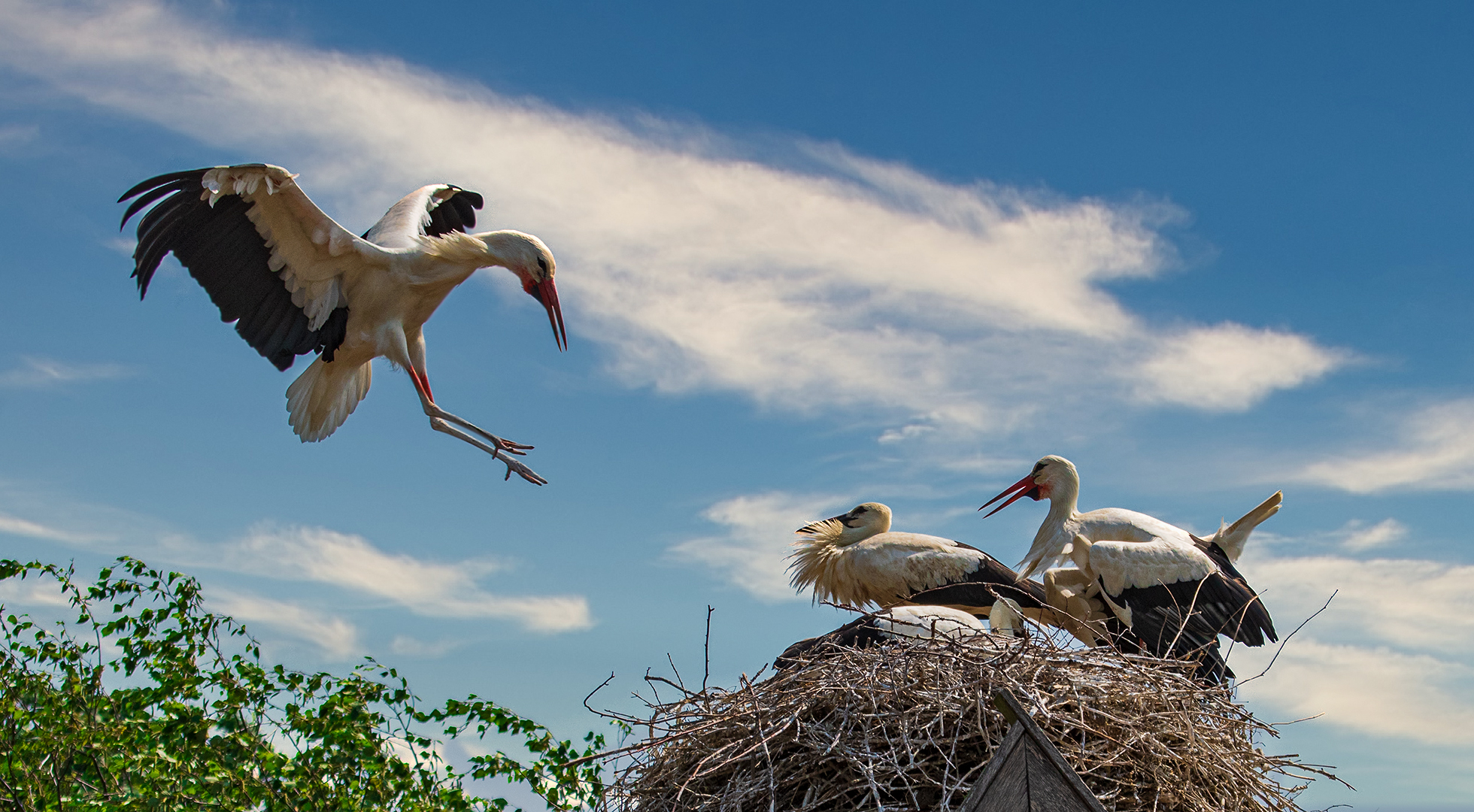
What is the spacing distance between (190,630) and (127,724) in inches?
35.5

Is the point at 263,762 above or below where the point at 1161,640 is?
below

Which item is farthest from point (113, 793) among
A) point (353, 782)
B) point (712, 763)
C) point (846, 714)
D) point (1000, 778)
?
point (1000, 778)

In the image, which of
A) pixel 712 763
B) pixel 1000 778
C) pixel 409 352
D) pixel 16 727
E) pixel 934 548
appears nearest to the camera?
pixel 1000 778

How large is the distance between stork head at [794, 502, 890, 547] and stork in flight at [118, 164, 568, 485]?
101 inches

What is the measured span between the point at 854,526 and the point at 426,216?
3.91 metres

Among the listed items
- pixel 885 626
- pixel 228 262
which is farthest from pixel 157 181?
pixel 885 626

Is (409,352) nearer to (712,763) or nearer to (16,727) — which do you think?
(16,727)

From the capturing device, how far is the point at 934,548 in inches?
319

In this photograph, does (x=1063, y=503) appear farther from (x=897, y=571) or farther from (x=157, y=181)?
(x=157, y=181)

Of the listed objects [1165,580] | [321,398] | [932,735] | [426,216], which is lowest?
[932,735]

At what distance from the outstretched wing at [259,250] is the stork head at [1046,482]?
5.02 m

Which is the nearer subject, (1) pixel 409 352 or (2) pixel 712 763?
(2) pixel 712 763

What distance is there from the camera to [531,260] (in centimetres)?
739

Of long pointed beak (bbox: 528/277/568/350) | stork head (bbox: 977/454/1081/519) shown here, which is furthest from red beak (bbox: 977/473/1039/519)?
long pointed beak (bbox: 528/277/568/350)
